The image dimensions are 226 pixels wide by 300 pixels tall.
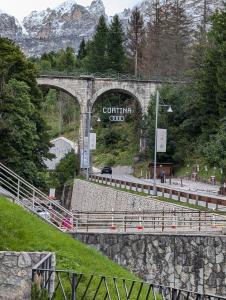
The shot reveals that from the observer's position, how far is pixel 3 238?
1570 centimetres

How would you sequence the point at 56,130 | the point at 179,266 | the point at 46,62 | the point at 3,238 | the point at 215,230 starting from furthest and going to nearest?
the point at 46,62 → the point at 56,130 → the point at 215,230 → the point at 179,266 → the point at 3,238

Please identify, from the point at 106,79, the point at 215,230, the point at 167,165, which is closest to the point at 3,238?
the point at 215,230

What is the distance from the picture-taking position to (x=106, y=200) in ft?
159

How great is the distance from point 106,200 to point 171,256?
88.0ft

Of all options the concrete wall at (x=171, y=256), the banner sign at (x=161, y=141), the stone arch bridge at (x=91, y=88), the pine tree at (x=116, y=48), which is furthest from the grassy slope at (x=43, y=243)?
the pine tree at (x=116, y=48)

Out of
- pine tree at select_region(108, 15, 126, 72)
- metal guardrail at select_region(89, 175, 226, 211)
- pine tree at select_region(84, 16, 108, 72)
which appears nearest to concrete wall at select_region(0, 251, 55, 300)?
metal guardrail at select_region(89, 175, 226, 211)

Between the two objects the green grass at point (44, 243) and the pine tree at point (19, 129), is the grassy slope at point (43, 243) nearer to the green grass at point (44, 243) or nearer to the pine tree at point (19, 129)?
the green grass at point (44, 243)

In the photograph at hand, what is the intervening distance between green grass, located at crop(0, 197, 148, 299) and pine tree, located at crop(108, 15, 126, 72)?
255ft

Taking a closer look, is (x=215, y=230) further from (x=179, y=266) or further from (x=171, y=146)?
(x=171, y=146)

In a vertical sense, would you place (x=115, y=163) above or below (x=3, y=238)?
below

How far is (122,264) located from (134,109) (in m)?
62.2

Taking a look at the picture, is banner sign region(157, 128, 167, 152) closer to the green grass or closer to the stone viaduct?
the green grass

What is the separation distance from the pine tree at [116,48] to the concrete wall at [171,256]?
242 ft

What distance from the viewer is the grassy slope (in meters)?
15.7
